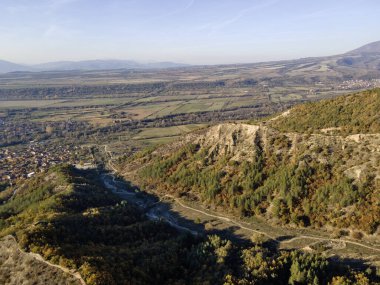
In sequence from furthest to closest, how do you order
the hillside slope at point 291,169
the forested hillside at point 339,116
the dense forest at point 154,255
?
the forested hillside at point 339,116, the hillside slope at point 291,169, the dense forest at point 154,255

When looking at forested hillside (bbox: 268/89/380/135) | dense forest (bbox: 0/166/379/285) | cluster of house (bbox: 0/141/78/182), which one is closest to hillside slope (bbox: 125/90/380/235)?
forested hillside (bbox: 268/89/380/135)

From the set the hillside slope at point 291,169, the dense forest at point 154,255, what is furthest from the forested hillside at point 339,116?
the dense forest at point 154,255

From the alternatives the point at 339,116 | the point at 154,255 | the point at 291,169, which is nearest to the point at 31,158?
the point at 291,169

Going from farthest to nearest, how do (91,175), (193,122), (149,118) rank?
(149,118) → (193,122) → (91,175)

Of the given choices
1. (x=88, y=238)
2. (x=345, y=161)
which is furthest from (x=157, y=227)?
(x=345, y=161)

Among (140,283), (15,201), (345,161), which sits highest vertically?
(345,161)

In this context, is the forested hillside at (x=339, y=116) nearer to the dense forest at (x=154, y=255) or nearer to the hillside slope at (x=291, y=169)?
the hillside slope at (x=291, y=169)

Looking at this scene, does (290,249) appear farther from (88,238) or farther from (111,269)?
(88,238)
